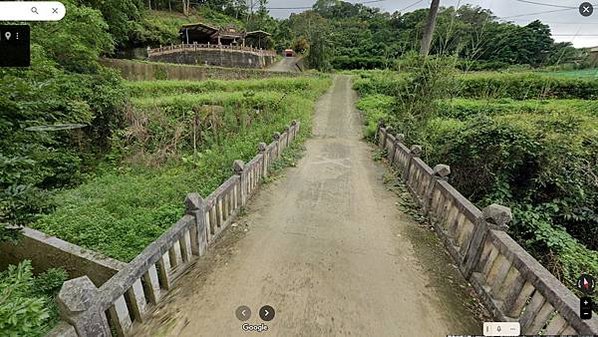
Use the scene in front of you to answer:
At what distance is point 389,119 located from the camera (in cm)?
883

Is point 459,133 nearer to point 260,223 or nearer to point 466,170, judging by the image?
point 466,170

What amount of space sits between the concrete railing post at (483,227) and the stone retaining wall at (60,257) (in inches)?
163

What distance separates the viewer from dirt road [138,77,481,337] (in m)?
2.48

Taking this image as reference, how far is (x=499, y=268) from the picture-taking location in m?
2.66

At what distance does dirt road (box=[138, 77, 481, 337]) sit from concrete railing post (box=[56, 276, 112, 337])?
64 centimetres

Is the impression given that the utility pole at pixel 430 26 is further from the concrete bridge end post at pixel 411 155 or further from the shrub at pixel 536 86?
the shrub at pixel 536 86

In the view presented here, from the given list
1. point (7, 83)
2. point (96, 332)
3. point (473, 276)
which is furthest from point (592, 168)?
point (7, 83)

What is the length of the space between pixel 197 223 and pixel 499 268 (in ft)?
10.4

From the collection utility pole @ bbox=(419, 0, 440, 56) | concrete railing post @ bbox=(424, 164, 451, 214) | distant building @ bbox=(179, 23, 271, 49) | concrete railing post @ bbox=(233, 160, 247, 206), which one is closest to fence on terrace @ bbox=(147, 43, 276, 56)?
distant building @ bbox=(179, 23, 271, 49)

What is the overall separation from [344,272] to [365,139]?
758 centimetres

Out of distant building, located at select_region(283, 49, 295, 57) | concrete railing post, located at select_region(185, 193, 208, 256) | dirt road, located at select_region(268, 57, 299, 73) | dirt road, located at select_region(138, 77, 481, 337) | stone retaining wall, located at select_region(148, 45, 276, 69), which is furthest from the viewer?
distant building, located at select_region(283, 49, 295, 57)

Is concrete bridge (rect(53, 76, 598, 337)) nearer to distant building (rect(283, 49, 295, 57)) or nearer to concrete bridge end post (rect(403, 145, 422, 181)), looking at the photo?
concrete bridge end post (rect(403, 145, 422, 181))

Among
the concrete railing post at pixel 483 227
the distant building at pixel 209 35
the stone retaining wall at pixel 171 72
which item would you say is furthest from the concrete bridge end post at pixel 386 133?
the distant building at pixel 209 35

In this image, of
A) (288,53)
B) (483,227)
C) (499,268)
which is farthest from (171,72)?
(288,53)
